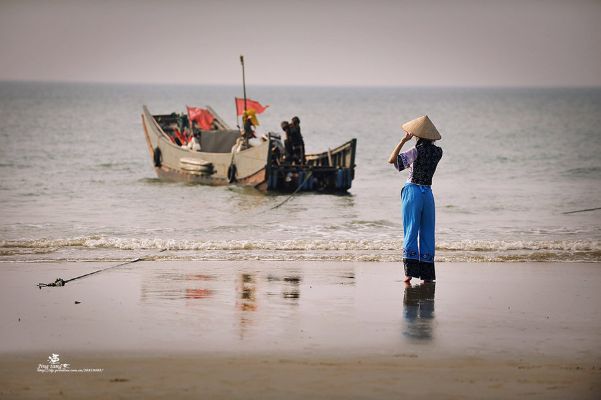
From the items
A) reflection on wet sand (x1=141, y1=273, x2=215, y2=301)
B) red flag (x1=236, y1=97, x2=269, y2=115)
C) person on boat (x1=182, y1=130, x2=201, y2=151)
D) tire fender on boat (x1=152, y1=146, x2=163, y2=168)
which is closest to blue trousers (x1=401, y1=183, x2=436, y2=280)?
reflection on wet sand (x1=141, y1=273, x2=215, y2=301)

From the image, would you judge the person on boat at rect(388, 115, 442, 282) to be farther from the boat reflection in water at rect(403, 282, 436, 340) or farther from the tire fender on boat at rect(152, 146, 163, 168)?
the tire fender on boat at rect(152, 146, 163, 168)

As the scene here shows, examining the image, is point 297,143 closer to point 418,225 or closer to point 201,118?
point 201,118

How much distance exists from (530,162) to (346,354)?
36.1 metres

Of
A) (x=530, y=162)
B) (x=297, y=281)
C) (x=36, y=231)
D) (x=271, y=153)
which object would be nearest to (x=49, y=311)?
(x=297, y=281)

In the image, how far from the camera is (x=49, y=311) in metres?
8.94

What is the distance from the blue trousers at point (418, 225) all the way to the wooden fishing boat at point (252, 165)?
43.8ft

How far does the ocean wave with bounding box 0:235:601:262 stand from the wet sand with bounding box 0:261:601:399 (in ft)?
4.49

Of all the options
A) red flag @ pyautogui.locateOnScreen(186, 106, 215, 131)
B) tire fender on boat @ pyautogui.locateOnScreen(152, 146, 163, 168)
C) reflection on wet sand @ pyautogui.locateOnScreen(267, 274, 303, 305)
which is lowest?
reflection on wet sand @ pyautogui.locateOnScreen(267, 274, 303, 305)

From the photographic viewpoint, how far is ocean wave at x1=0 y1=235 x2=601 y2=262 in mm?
12812

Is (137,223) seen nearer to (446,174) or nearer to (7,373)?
(7,373)

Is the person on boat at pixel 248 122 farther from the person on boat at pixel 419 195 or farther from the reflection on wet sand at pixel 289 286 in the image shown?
the person on boat at pixel 419 195

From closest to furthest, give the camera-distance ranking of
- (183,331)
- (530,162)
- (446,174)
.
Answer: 1. (183,331)
2. (446,174)
3. (530,162)

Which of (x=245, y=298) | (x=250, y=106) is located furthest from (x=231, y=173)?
(x=245, y=298)

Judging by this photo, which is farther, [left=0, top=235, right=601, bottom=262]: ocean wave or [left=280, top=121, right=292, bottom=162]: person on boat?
[left=280, top=121, right=292, bottom=162]: person on boat
